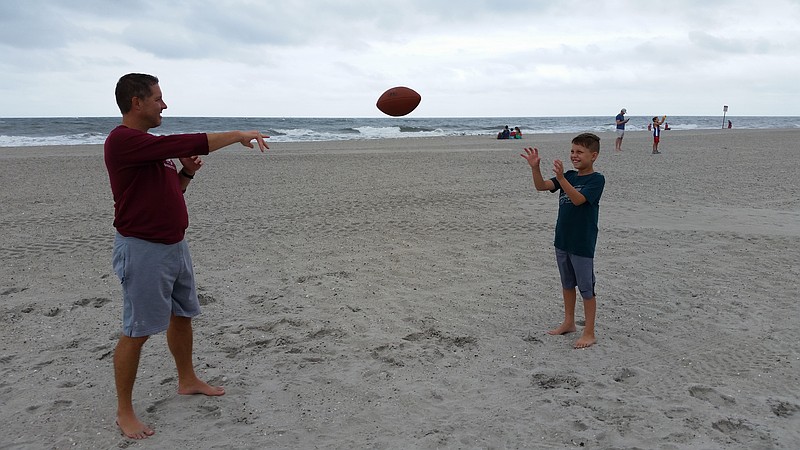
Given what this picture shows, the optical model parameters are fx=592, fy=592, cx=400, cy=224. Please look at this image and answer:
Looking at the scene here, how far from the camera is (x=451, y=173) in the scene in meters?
14.3

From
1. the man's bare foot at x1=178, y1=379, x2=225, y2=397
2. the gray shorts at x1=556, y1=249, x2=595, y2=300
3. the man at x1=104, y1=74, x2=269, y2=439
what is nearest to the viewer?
the man at x1=104, y1=74, x2=269, y2=439

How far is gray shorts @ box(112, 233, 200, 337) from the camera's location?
3121 millimetres

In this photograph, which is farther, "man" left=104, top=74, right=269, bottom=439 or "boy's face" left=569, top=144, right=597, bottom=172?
"boy's face" left=569, top=144, right=597, bottom=172

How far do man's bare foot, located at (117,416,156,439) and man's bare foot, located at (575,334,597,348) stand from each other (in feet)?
9.46

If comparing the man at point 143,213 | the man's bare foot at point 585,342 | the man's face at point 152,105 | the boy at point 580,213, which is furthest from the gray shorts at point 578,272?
the man's face at point 152,105

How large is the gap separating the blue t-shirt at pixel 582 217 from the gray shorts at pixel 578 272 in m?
0.06

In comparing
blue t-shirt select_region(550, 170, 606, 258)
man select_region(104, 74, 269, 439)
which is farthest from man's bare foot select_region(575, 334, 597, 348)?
man select_region(104, 74, 269, 439)

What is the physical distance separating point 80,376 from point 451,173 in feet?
36.4

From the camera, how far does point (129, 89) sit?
3.06m

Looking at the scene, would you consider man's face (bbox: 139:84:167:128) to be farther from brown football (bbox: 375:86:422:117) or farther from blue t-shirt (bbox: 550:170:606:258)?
brown football (bbox: 375:86:422:117)

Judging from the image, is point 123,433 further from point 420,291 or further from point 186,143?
point 420,291

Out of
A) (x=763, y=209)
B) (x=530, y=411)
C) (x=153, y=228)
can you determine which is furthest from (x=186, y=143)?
(x=763, y=209)

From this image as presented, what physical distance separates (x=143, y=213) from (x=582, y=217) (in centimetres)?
285

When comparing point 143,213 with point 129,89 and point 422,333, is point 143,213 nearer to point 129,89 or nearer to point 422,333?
point 129,89
